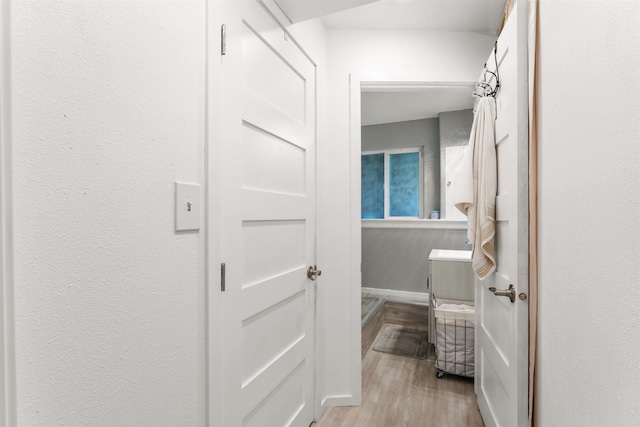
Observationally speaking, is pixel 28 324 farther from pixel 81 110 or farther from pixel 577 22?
pixel 577 22

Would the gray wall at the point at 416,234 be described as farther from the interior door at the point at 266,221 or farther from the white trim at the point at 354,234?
the interior door at the point at 266,221

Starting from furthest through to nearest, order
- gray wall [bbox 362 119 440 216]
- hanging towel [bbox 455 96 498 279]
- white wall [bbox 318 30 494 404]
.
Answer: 1. gray wall [bbox 362 119 440 216]
2. white wall [bbox 318 30 494 404]
3. hanging towel [bbox 455 96 498 279]

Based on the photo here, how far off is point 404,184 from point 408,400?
288 centimetres

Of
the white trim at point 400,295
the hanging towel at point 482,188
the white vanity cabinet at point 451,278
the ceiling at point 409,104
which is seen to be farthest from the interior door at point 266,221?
the white trim at point 400,295

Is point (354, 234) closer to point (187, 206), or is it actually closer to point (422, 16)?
point (187, 206)

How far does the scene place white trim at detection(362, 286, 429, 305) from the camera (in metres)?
3.91

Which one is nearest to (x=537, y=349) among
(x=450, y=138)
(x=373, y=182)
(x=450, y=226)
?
(x=450, y=226)

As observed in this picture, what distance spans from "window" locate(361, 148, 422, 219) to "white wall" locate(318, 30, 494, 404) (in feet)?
7.66

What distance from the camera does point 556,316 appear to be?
0.96 meters

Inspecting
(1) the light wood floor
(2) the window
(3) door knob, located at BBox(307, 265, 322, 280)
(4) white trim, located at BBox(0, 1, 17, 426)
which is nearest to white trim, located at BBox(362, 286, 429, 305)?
(2) the window

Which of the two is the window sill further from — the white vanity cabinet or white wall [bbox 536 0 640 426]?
white wall [bbox 536 0 640 426]

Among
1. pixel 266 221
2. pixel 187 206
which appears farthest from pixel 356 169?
pixel 187 206

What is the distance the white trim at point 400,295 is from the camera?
154 inches

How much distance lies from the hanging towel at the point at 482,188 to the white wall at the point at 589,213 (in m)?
0.37
